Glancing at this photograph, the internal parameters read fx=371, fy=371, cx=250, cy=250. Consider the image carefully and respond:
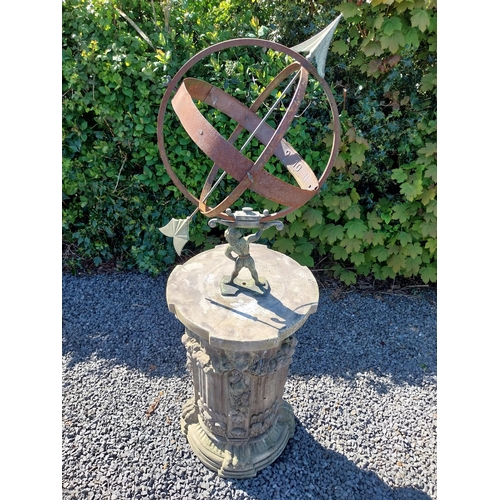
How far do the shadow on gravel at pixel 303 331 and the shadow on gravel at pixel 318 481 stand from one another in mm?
966

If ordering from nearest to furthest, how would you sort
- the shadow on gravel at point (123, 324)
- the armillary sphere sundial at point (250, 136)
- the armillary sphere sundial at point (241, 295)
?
the armillary sphere sundial at point (250, 136), the armillary sphere sundial at point (241, 295), the shadow on gravel at point (123, 324)

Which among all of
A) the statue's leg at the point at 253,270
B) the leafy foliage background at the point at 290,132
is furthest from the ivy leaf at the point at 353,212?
the statue's leg at the point at 253,270

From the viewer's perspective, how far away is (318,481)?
320cm

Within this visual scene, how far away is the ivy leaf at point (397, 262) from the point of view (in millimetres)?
5227

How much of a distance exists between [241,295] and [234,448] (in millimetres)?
1416

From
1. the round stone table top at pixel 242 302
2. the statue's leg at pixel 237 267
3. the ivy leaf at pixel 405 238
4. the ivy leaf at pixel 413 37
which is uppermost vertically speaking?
the ivy leaf at pixel 413 37

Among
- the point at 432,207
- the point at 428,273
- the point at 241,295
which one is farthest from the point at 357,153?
the point at 241,295

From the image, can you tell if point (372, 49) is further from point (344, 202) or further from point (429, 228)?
point (429, 228)

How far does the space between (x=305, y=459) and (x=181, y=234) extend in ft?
7.65

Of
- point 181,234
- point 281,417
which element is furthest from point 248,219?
point 281,417

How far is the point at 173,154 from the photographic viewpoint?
493cm

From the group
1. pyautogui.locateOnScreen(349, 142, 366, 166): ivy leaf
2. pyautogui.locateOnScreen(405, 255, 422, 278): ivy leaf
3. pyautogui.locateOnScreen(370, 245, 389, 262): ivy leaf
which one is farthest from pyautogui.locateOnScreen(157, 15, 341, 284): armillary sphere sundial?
pyautogui.locateOnScreen(405, 255, 422, 278): ivy leaf

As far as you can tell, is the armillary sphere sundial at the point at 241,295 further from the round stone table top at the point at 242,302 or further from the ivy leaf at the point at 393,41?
the ivy leaf at the point at 393,41

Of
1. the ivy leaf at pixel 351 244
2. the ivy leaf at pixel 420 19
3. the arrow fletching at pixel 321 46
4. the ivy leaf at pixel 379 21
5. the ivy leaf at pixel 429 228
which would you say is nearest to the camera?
the arrow fletching at pixel 321 46
